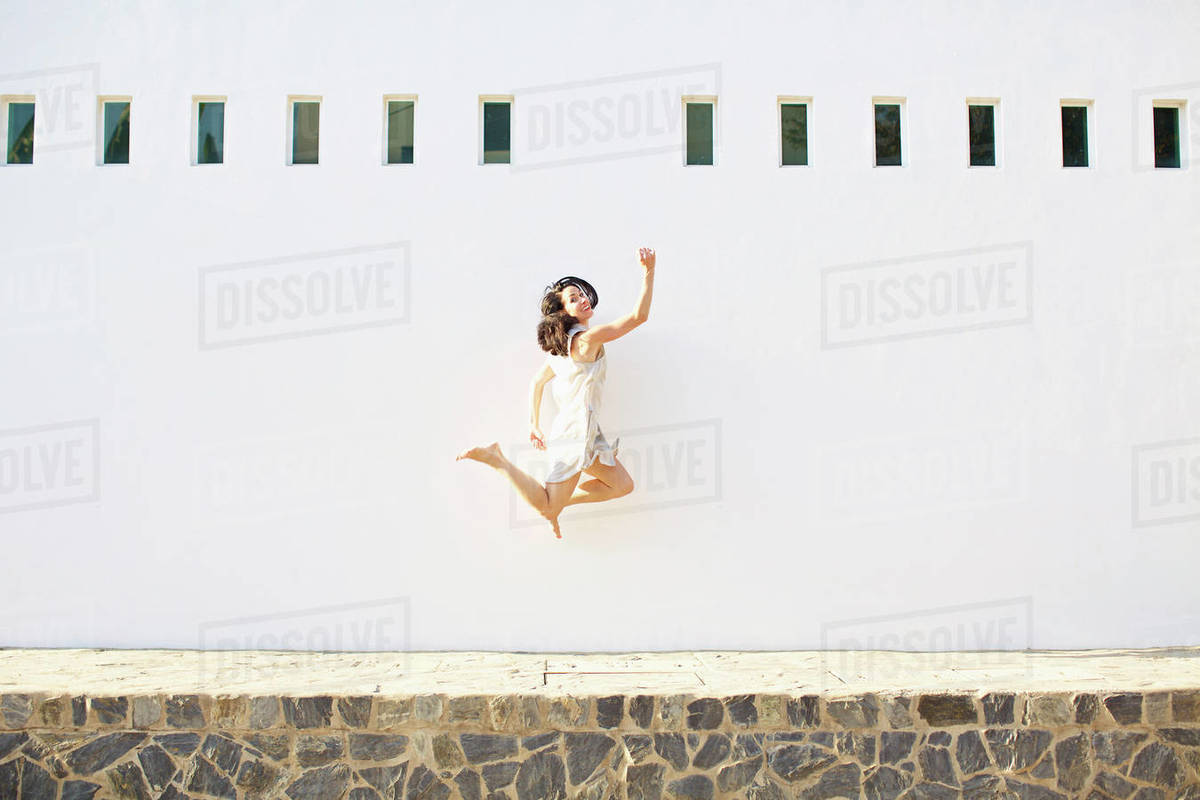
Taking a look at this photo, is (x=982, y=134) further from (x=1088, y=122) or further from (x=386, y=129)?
(x=386, y=129)

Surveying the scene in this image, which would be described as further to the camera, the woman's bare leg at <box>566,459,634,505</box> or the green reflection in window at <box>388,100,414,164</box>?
the green reflection in window at <box>388,100,414,164</box>

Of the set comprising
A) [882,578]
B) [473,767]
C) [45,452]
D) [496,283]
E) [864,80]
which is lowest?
[473,767]

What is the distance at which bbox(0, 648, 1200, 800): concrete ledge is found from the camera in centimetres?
496

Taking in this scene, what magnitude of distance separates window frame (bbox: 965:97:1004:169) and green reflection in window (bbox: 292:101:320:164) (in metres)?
3.68

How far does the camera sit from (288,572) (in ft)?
19.2

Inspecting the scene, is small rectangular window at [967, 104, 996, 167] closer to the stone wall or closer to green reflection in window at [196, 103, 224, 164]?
the stone wall

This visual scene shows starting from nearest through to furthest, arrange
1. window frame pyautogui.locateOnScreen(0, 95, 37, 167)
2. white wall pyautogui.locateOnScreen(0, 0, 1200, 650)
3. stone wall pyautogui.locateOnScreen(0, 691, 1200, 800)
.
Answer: stone wall pyautogui.locateOnScreen(0, 691, 1200, 800)
white wall pyautogui.locateOnScreen(0, 0, 1200, 650)
window frame pyautogui.locateOnScreen(0, 95, 37, 167)

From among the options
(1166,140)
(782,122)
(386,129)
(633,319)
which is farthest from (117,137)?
(1166,140)

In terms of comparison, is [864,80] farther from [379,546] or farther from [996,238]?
[379,546]

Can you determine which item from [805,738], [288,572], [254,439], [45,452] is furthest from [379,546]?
[805,738]

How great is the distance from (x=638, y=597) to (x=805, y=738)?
1.22 metres

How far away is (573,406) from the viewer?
5.62 metres

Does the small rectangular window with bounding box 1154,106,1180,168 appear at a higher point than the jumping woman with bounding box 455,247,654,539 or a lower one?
higher

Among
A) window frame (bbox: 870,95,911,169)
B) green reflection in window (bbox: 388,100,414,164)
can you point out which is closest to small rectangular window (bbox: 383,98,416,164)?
green reflection in window (bbox: 388,100,414,164)
